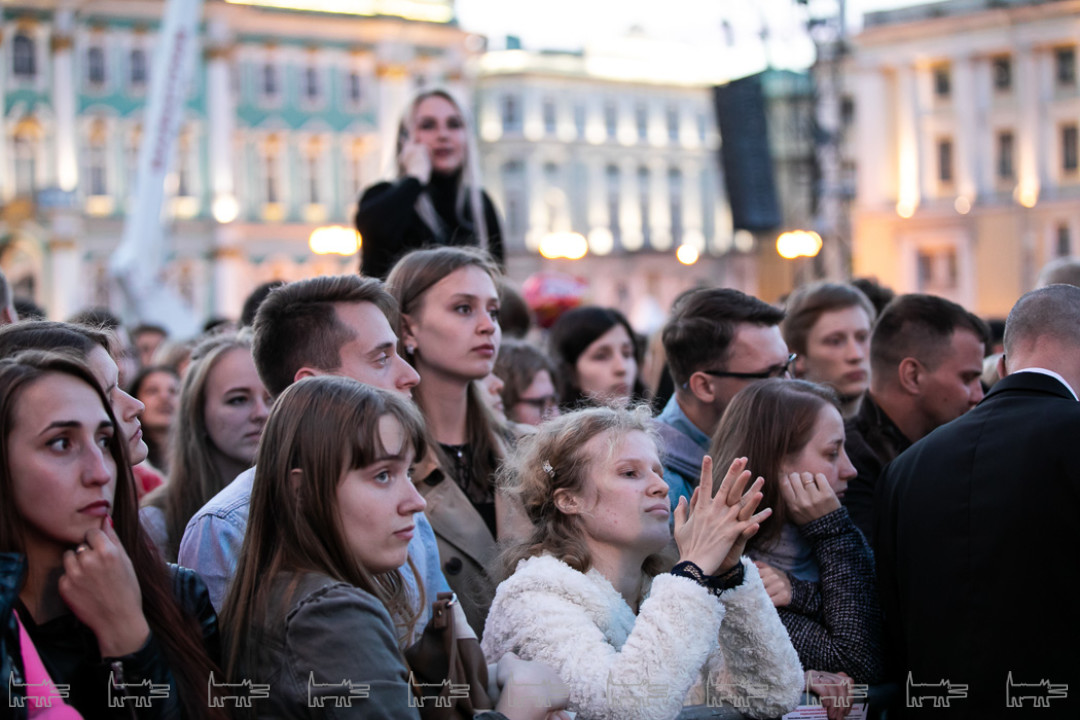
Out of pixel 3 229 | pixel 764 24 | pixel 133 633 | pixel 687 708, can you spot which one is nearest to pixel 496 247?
pixel 687 708

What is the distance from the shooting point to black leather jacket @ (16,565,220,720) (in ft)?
8.34

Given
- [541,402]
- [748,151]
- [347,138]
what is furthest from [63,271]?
[541,402]

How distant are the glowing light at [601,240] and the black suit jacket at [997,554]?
52066mm

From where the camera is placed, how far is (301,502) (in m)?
2.82

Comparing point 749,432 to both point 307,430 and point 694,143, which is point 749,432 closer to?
point 307,430

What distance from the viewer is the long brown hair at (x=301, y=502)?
9.20 ft

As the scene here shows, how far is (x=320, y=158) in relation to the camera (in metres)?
44.3

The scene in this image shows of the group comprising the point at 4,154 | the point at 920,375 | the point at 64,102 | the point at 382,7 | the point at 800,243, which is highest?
Result: the point at 382,7

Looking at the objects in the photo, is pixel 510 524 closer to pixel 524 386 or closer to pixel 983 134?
pixel 524 386

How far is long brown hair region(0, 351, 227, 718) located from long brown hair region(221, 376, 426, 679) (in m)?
0.13

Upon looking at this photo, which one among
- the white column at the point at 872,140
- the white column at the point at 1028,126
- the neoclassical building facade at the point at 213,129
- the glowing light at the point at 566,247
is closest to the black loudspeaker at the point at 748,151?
the glowing light at the point at 566,247

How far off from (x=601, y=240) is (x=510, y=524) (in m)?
52.9

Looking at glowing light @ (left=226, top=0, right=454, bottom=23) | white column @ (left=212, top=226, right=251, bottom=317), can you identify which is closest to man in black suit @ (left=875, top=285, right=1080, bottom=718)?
white column @ (left=212, top=226, right=251, bottom=317)

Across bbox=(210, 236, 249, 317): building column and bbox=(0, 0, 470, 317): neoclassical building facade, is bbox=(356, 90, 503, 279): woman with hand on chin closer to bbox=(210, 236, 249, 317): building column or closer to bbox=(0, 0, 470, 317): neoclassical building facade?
bbox=(0, 0, 470, 317): neoclassical building facade
